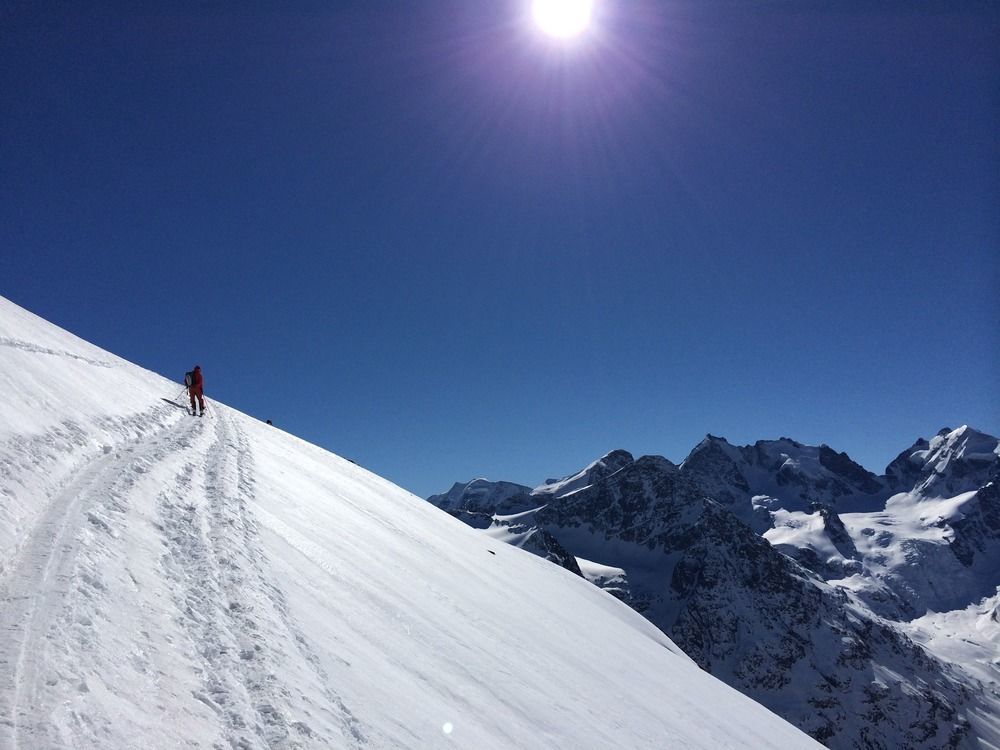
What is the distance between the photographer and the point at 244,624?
6852 mm

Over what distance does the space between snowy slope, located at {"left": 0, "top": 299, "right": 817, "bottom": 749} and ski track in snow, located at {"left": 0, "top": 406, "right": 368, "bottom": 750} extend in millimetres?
25

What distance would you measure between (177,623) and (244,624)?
0.79 meters

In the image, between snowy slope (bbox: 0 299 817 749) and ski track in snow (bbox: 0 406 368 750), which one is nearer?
ski track in snow (bbox: 0 406 368 750)

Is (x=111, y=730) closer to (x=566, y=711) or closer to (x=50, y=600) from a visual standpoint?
(x=50, y=600)

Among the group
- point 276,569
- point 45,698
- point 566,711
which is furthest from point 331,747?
point 566,711

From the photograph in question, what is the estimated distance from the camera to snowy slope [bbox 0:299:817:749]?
5098 mm

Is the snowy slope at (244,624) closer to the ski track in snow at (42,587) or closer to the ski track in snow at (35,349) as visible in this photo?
the ski track in snow at (42,587)

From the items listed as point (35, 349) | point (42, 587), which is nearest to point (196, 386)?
point (35, 349)

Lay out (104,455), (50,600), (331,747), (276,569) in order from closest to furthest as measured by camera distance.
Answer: (331,747)
(50,600)
(276,569)
(104,455)

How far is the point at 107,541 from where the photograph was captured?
759 centimetres

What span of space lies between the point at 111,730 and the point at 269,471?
13.1 metres

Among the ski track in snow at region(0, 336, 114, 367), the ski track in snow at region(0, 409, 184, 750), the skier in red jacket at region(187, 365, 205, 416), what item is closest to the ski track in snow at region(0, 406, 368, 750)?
the ski track in snow at region(0, 409, 184, 750)

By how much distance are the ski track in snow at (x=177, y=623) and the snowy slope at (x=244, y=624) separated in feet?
0.08

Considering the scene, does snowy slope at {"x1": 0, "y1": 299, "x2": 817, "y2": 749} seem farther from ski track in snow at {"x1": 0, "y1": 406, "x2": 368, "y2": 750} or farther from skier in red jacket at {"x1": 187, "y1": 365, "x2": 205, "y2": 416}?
skier in red jacket at {"x1": 187, "y1": 365, "x2": 205, "y2": 416}
